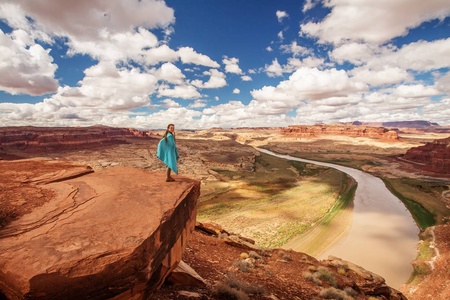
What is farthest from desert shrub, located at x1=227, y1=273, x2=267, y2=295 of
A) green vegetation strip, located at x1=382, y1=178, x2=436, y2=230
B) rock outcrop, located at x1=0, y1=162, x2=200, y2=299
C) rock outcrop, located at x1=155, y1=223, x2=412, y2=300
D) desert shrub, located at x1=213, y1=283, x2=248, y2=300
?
green vegetation strip, located at x1=382, y1=178, x2=436, y2=230

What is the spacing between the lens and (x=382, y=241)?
26.2 metres

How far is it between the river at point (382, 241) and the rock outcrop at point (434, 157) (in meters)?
39.1

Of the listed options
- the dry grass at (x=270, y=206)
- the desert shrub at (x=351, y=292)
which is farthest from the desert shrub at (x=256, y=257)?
the dry grass at (x=270, y=206)

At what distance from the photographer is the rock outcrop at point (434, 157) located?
63825mm

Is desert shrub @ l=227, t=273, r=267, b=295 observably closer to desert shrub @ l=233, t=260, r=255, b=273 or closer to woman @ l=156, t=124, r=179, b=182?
desert shrub @ l=233, t=260, r=255, b=273

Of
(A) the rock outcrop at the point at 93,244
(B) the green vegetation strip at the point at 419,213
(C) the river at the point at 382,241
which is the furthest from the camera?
(B) the green vegetation strip at the point at 419,213

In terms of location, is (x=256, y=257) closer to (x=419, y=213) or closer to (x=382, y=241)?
(x=382, y=241)

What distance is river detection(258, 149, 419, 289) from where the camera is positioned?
2112 centimetres

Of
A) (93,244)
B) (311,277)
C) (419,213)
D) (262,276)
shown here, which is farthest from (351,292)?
(419,213)

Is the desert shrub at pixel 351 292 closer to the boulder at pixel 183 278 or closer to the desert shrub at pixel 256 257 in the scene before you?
the desert shrub at pixel 256 257

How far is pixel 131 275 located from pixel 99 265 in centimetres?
64

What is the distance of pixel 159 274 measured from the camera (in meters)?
4.86

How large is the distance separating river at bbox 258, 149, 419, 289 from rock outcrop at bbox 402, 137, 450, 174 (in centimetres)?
3907

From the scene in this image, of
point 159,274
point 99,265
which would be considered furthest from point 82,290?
point 159,274
